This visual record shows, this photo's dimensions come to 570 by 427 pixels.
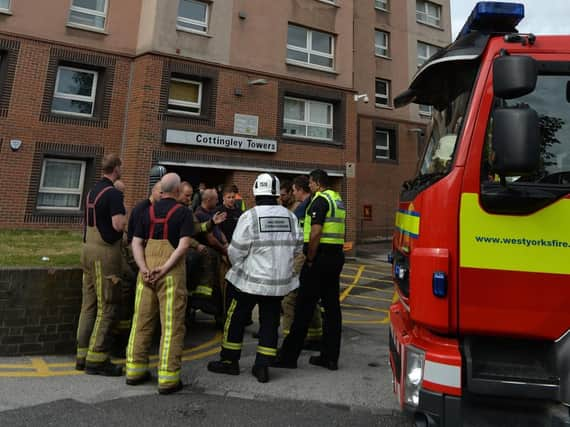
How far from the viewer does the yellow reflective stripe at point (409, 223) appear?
250 centimetres

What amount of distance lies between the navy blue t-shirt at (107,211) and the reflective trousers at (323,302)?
2.14 meters

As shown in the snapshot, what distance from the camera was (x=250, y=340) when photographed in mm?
5539

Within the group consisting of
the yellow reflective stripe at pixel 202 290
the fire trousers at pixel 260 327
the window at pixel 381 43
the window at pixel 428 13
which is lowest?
the fire trousers at pixel 260 327

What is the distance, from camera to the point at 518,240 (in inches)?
87.1

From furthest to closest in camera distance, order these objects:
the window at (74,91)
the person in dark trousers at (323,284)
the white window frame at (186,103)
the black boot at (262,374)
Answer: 1. the white window frame at (186,103)
2. the window at (74,91)
3. the person in dark trousers at (323,284)
4. the black boot at (262,374)

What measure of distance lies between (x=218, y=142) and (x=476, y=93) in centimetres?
1194

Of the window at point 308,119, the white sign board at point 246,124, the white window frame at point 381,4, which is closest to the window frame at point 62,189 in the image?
the white sign board at point 246,124

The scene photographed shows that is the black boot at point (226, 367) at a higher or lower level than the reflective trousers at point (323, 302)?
lower

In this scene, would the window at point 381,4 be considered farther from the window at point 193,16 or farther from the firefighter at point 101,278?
the firefighter at point 101,278

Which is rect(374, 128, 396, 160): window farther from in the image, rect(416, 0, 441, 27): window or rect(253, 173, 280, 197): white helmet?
rect(253, 173, 280, 197): white helmet

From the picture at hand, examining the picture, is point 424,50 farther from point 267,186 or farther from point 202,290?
point 202,290

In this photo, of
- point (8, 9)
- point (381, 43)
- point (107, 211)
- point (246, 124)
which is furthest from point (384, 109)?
point (107, 211)

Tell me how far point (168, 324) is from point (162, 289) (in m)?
0.34

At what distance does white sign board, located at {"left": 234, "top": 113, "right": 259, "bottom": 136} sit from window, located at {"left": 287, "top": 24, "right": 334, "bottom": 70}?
3118 mm
